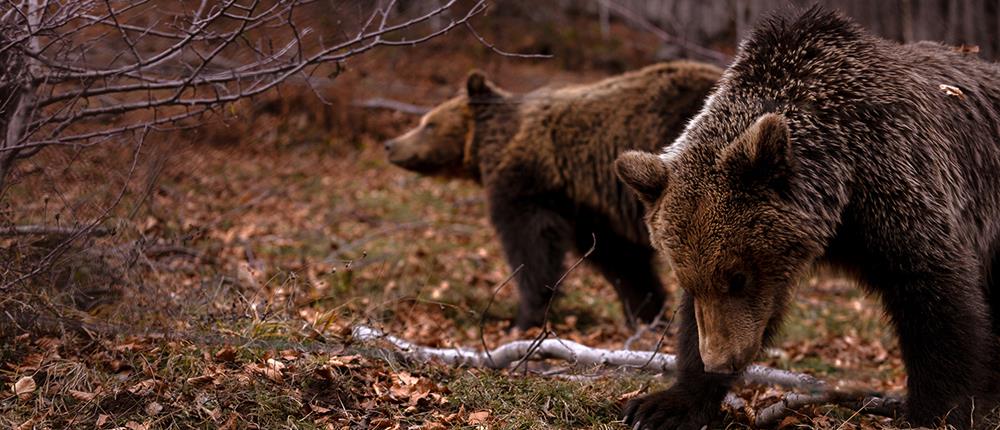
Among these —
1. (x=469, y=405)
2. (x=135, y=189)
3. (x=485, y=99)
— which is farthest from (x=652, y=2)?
(x=469, y=405)

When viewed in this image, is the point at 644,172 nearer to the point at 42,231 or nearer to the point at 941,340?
the point at 941,340

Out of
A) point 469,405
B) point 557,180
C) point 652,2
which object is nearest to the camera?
point 469,405

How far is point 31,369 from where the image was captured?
482 centimetres

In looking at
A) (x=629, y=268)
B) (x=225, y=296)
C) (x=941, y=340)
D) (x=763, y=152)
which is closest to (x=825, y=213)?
(x=763, y=152)

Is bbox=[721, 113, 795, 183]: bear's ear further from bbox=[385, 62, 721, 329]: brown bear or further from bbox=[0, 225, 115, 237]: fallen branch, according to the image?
bbox=[385, 62, 721, 329]: brown bear

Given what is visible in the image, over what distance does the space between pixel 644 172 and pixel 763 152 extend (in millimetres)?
609

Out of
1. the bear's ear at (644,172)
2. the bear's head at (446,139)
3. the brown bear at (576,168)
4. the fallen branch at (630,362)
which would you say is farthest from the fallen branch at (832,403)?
the bear's head at (446,139)

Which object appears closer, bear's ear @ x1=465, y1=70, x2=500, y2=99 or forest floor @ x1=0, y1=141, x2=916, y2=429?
forest floor @ x1=0, y1=141, x2=916, y2=429

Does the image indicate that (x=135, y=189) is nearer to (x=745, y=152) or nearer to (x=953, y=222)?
(x=745, y=152)

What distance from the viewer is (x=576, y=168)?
8945 mm

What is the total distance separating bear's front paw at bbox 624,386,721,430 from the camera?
4.92m

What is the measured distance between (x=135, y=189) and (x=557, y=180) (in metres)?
3.83

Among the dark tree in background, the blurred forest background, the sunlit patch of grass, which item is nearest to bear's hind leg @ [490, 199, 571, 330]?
the blurred forest background

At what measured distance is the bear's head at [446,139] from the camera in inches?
392
